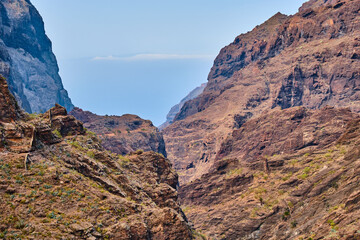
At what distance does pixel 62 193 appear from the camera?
1310 inches

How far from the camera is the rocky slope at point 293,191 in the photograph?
5234cm

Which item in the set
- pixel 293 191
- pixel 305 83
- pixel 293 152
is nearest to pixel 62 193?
pixel 293 191

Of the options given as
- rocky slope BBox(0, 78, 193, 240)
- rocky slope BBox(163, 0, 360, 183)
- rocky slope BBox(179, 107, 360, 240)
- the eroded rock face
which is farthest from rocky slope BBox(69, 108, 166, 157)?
the eroded rock face

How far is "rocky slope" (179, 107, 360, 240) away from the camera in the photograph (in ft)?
172

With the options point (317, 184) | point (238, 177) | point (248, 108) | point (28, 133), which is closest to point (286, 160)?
point (238, 177)

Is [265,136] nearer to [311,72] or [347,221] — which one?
[311,72]

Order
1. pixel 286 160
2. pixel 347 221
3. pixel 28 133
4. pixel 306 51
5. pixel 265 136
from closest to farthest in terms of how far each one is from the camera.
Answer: pixel 28 133, pixel 347 221, pixel 286 160, pixel 265 136, pixel 306 51

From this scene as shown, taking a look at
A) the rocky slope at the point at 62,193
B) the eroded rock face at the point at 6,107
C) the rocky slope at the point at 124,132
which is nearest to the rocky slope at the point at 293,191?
the rocky slope at the point at 62,193

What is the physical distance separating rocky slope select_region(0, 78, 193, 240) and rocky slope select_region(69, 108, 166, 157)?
10511cm

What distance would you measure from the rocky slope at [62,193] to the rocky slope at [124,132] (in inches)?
4138

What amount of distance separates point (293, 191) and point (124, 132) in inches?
4171

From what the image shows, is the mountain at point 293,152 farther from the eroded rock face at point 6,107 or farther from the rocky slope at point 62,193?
the eroded rock face at point 6,107

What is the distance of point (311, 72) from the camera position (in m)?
171

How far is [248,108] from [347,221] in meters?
144
